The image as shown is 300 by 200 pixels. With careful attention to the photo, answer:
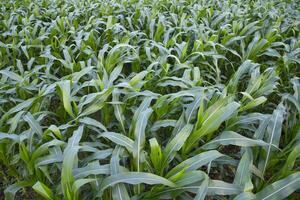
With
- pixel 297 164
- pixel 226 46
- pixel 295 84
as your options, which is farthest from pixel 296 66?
pixel 297 164

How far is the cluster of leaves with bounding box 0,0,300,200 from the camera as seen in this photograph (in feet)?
4.51

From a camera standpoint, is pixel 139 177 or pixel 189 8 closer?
pixel 139 177

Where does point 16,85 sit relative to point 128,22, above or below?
below

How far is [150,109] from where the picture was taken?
1.63 m

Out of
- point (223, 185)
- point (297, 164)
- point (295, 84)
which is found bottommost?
point (297, 164)

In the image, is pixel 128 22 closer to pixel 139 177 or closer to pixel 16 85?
pixel 16 85

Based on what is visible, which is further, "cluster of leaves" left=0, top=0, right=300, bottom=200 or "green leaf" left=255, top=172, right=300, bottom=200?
"cluster of leaves" left=0, top=0, right=300, bottom=200

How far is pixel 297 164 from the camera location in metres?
1.72

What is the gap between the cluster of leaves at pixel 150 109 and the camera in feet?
4.51

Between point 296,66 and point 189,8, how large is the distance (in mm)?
1672

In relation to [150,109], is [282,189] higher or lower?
lower

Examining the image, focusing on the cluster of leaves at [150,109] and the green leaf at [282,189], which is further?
the cluster of leaves at [150,109]

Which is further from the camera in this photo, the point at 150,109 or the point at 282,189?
the point at 150,109

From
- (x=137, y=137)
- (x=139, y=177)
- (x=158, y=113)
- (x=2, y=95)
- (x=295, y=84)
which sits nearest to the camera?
(x=139, y=177)
